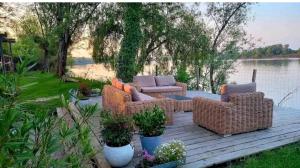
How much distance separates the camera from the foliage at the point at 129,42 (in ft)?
32.2

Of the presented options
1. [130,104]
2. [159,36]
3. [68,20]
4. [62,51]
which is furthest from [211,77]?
[62,51]

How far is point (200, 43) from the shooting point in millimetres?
11422

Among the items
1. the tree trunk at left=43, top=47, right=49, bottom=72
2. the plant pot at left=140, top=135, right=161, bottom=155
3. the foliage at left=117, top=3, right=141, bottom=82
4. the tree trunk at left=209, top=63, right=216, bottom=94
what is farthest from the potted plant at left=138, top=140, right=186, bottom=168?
the tree trunk at left=43, top=47, right=49, bottom=72

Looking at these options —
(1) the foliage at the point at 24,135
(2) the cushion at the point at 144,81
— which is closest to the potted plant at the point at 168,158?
(1) the foliage at the point at 24,135

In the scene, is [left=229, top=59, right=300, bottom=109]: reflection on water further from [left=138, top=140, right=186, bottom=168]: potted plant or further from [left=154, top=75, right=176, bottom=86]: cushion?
[left=138, top=140, right=186, bottom=168]: potted plant

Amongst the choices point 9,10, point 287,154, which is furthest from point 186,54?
point 9,10

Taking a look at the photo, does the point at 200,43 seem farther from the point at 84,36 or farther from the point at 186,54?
the point at 84,36

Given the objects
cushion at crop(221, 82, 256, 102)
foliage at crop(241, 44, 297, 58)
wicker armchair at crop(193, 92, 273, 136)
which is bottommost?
wicker armchair at crop(193, 92, 273, 136)

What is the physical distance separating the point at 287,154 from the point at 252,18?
9553mm

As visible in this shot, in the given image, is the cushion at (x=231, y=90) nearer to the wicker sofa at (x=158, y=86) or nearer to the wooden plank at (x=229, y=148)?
the wooden plank at (x=229, y=148)

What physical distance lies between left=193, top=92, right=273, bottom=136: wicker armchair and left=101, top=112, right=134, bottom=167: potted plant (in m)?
1.85

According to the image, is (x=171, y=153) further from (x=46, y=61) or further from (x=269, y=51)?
(x=46, y=61)

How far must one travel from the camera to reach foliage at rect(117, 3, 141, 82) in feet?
32.2

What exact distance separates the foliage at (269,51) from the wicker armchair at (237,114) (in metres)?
5.96
